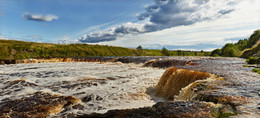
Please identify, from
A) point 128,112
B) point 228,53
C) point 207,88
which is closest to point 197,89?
point 207,88

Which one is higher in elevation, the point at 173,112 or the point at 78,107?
the point at 173,112

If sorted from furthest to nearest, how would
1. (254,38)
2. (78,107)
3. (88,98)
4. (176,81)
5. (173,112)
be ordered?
(254,38) < (176,81) < (88,98) < (78,107) < (173,112)

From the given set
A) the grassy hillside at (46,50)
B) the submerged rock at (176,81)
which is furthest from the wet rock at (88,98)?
the grassy hillside at (46,50)

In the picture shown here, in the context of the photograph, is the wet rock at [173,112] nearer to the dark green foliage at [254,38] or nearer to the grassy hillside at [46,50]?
the dark green foliage at [254,38]

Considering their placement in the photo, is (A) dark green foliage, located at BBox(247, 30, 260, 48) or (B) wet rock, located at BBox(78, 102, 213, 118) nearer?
(B) wet rock, located at BBox(78, 102, 213, 118)

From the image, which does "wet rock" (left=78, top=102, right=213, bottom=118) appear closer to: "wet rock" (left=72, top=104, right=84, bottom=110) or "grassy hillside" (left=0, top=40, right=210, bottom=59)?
"wet rock" (left=72, top=104, right=84, bottom=110)

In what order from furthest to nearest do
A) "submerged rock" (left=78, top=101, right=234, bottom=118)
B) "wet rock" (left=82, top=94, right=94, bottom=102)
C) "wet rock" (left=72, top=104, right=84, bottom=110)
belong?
"wet rock" (left=82, top=94, right=94, bottom=102), "wet rock" (left=72, top=104, right=84, bottom=110), "submerged rock" (left=78, top=101, right=234, bottom=118)

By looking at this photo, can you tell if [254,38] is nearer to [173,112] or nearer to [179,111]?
[179,111]

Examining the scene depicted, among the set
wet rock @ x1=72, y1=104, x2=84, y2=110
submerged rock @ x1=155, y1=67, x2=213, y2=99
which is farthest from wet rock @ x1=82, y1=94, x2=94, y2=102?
submerged rock @ x1=155, y1=67, x2=213, y2=99

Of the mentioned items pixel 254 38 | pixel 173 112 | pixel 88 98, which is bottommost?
pixel 88 98

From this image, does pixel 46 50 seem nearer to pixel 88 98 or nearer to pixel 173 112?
pixel 88 98

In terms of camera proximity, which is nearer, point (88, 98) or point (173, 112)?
point (173, 112)

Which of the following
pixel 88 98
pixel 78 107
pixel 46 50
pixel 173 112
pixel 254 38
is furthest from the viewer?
pixel 46 50

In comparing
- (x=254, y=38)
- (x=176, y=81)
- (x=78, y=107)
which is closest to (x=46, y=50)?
(x=78, y=107)
